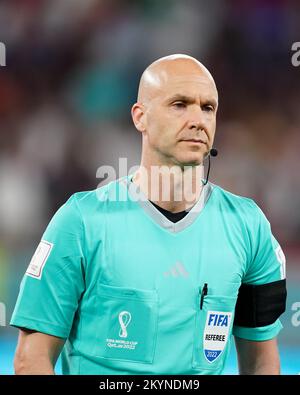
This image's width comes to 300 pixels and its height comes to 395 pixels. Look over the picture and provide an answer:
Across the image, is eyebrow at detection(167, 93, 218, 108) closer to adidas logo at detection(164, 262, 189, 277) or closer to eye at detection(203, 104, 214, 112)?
eye at detection(203, 104, 214, 112)

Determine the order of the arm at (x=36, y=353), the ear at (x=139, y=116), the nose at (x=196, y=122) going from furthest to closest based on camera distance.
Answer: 1. the ear at (x=139, y=116)
2. the nose at (x=196, y=122)
3. the arm at (x=36, y=353)

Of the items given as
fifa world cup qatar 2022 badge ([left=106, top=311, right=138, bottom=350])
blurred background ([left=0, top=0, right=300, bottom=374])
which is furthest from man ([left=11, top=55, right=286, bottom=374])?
blurred background ([left=0, top=0, right=300, bottom=374])

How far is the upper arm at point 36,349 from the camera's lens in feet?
7.38

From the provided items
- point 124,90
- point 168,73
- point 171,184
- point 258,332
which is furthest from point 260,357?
point 124,90

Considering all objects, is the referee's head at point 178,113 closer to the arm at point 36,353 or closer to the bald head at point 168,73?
the bald head at point 168,73

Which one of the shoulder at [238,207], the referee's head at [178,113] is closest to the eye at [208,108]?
the referee's head at [178,113]

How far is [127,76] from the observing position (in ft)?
18.3

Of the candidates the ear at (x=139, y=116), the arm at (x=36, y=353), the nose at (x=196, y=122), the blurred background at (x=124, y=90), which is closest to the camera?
the arm at (x=36, y=353)

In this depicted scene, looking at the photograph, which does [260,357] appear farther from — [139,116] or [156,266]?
[139,116]

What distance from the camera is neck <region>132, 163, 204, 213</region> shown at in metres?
2.44

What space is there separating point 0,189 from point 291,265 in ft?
6.69

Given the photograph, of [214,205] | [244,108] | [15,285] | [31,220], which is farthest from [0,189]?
[214,205]

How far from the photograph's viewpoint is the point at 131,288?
234 cm

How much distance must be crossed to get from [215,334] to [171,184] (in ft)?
1.61
